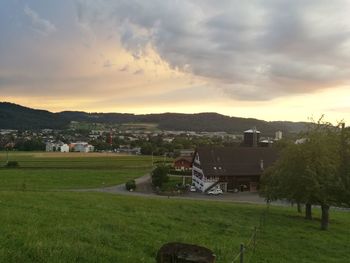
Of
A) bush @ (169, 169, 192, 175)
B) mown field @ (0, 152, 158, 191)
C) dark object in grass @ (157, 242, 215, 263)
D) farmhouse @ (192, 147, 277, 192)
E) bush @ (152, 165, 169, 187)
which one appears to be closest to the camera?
dark object in grass @ (157, 242, 215, 263)

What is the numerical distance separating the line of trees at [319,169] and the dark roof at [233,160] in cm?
4733

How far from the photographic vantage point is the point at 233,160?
86.1 meters

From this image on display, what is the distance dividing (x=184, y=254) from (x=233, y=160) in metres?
80.1

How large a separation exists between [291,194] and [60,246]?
25381 mm

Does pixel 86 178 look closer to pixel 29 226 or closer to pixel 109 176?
pixel 109 176

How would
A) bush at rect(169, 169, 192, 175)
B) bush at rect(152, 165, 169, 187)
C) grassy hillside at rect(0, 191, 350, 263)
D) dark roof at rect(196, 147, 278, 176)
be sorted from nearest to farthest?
grassy hillside at rect(0, 191, 350, 263) < bush at rect(152, 165, 169, 187) < dark roof at rect(196, 147, 278, 176) < bush at rect(169, 169, 192, 175)

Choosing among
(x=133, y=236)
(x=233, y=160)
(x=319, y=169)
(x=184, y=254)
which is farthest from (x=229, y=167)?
(x=184, y=254)

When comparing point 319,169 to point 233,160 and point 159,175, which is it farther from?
point 233,160

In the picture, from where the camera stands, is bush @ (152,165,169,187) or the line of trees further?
bush @ (152,165,169,187)

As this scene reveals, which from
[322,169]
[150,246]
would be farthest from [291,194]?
[150,246]

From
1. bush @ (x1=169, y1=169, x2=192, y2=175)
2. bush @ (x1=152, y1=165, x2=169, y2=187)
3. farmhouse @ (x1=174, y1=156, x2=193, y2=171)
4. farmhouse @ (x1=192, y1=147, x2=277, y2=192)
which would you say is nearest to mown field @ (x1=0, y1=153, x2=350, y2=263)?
bush @ (x1=152, y1=165, x2=169, y2=187)

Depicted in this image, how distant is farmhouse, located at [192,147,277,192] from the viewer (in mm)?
81812

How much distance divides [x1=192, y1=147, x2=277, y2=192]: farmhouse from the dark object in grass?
242 ft

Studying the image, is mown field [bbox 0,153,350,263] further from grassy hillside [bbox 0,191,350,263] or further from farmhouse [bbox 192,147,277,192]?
farmhouse [bbox 192,147,277,192]
